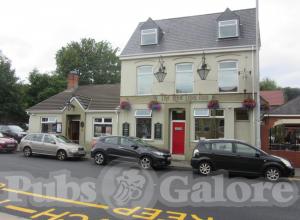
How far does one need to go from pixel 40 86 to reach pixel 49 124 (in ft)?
58.7

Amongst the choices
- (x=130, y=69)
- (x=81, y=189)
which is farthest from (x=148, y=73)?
(x=81, y=189)

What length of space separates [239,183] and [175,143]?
8.73 metres

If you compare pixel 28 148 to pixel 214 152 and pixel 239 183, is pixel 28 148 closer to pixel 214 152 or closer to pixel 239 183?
pixel 214 152

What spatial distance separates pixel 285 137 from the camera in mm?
18938

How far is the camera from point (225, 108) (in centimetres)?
1981

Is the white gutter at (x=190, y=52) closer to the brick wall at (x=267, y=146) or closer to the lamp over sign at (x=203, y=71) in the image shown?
the lamp over sign at (x=203, y=71)

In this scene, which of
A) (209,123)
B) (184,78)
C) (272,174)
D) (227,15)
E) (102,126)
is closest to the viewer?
(272,174)

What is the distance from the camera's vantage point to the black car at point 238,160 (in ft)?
44.7

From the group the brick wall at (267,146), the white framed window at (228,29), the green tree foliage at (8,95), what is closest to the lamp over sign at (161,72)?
the white framed window at (228,29)

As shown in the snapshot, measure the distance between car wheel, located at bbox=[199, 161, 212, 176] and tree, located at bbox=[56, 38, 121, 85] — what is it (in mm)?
37551

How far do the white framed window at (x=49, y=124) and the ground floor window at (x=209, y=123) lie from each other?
1174 centimetres

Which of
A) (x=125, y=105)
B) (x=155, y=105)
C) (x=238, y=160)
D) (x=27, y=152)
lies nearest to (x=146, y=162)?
(x=238, y=160)

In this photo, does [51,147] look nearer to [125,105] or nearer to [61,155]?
[61,155]

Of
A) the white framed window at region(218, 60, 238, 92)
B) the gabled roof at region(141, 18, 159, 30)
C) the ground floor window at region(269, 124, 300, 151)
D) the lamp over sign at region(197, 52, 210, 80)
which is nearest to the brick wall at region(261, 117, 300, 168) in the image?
the ground floor window at region(269, 124, 300, 151)
